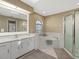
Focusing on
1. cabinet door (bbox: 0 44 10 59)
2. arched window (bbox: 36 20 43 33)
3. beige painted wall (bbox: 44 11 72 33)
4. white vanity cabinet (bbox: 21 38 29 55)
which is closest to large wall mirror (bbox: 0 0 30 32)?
white vanity cabinet (bbox: 21 38 29 55)

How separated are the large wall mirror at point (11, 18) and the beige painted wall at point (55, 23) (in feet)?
8.13

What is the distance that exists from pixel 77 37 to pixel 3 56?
282 cm

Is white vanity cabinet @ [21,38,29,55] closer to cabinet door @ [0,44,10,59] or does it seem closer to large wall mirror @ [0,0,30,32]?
large wall mirror @ [0,0,30,32]

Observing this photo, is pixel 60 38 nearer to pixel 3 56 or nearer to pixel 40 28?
pixel 40 28

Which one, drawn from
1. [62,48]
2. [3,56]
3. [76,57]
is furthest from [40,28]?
[3,56]

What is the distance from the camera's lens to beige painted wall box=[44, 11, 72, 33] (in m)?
6.08

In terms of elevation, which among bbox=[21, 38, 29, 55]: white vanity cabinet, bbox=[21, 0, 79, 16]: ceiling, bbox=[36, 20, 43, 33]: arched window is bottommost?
bbox=[21, 38, 29, 55]: white vanity cabinet

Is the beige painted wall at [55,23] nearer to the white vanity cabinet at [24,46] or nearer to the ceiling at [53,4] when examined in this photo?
the ceiling at [53,4]

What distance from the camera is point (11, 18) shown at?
3.77m

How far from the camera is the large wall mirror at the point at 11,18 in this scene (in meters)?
3.35

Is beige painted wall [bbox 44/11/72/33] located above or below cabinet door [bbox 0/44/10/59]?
above

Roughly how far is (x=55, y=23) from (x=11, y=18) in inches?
137

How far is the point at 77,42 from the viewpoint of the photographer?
12.6ft

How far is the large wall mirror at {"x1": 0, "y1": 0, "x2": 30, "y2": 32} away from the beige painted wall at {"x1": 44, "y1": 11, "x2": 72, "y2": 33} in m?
2.48
